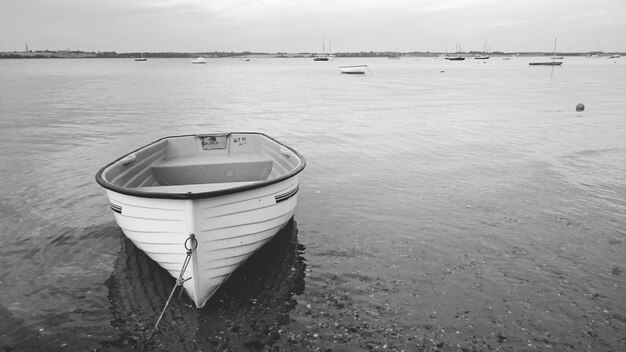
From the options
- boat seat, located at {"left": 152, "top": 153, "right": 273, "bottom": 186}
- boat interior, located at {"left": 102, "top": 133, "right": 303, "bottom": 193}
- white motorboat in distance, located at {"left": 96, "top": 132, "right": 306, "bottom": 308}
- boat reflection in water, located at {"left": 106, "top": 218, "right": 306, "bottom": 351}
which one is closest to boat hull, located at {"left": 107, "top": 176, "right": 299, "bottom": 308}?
white motorboat in distance, located at {"left": 96, "top": 132, "right": 306, "bottom": 308}

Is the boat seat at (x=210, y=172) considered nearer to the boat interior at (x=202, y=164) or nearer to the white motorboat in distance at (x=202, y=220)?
the boat interior at (x=202, y=164)

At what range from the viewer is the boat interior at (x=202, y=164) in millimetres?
9656

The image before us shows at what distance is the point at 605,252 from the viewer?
Answer: 8.76m

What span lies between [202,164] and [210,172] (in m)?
0.30

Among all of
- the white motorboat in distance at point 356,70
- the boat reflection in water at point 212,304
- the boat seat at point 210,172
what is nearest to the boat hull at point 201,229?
the boat reflection in water at point 212,304

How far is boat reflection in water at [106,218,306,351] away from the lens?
6.33m

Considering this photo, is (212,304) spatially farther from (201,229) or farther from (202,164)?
(202,164)

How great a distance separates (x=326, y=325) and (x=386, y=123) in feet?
71.0

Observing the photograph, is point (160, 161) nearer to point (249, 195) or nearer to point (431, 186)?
point (249, 195)

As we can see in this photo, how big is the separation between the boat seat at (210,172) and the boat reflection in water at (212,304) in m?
2.66

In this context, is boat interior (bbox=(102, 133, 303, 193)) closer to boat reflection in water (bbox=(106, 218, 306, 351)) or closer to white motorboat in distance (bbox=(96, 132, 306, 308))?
white motorboat in distance (bbox=(96, 132, 306, 308))

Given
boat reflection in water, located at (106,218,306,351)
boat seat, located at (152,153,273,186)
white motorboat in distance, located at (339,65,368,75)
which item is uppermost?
white motorboat in distance, located at (339,65,368,75)

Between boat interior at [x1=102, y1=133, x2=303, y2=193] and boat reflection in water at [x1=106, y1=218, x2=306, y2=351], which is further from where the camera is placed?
boat interior at [x1=102, y1=133, x2=303, y2=193]

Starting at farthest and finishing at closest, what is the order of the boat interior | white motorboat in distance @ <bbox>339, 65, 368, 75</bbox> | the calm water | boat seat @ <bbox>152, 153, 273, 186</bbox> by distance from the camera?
white motorboat in distance @ <bbox>339, 65, 368, 75</bbox>
boat seat @ <bbox>152, 153, 273, 186</bbox>
the boat interior
the calm water
